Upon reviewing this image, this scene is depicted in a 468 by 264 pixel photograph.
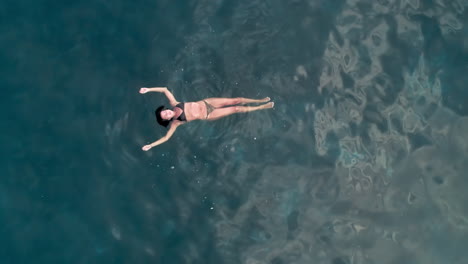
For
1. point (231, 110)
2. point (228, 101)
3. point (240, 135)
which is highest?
point (228, 101)

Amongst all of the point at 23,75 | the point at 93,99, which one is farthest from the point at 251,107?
the point at 23,75

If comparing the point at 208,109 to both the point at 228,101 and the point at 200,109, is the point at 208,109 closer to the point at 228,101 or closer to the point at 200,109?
the point at 200,109

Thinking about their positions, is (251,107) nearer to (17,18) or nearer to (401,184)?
(401,184)

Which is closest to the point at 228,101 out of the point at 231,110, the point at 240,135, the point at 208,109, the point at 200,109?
the point at 231,110

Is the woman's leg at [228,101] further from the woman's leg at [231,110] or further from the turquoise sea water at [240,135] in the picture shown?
the turquoise sea water at [240,135]

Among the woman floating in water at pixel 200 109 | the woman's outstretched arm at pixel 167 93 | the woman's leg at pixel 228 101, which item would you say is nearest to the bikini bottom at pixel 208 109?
the woman floating in water at pixel 200 109

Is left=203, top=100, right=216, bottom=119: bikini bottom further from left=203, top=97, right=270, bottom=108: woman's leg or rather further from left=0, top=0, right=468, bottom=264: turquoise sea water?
left=0, top=0, right=468, bottom=264: turquoise sea water
